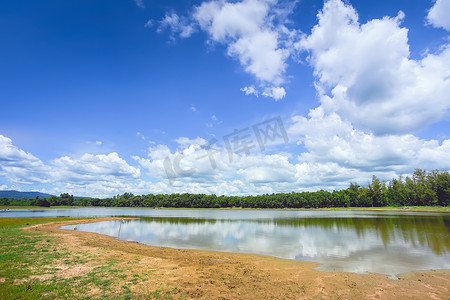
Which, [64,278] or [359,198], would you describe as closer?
[64,278]

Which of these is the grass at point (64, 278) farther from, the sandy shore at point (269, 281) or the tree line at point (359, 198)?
the tree line at point (359, 198)

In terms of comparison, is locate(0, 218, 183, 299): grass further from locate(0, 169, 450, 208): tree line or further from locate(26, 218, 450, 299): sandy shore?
locate(0, 169, 450, 208): tree line

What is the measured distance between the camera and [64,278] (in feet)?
36.4

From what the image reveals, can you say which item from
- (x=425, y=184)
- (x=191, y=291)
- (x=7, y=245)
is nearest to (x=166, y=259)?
(x=191, y=291)

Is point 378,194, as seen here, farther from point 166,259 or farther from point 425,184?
point 166,259

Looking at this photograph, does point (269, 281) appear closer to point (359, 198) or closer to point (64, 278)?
point (64, 278)

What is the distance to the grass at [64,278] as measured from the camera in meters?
9.18

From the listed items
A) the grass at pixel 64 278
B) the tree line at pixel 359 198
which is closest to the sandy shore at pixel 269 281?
the grass at pixel 64 278

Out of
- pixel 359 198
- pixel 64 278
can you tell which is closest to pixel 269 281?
pixel 64 278

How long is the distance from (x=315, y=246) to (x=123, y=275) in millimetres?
19798

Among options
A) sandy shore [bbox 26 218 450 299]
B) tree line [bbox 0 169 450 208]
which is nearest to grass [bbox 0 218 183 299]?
sandy shore [bbox 26 218 450 299]

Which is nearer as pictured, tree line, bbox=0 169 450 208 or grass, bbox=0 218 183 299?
grass, bbox=0 218 183 299

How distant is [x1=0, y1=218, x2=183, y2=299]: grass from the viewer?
30.1ft

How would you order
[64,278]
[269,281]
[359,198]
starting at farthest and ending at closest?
1. [359,198]
2. [269,281]
3. [64,278]
